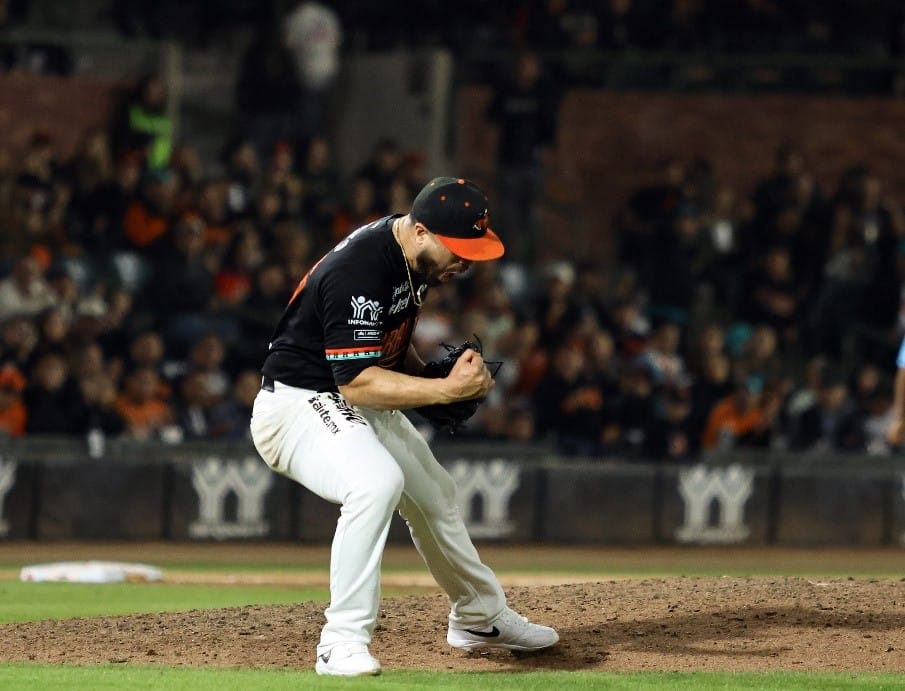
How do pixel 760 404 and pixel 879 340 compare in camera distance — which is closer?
pixel 760 404

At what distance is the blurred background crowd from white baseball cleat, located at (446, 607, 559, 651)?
6.70 metres

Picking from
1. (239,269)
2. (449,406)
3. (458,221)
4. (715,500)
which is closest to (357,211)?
(239,269)

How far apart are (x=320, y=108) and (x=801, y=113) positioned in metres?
→ 6.04

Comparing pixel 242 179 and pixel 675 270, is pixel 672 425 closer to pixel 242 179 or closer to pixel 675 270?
pixel 675 270

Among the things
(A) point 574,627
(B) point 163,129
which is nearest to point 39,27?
(B) point 163,129

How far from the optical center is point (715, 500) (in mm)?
15922

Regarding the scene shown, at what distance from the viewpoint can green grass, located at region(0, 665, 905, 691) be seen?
6.39 meters

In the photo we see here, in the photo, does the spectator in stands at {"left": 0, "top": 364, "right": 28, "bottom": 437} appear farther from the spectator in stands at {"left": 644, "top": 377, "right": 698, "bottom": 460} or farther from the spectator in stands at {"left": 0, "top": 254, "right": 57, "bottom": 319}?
the spectator in stands at {"left": 644, "top": 377, "right": 698, "bottom": 460}

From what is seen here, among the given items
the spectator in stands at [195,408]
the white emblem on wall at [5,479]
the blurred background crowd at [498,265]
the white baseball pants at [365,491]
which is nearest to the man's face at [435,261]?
the white baseball pants at [365,491]

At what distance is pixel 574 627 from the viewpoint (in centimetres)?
800

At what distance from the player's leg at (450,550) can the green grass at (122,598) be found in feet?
9.49

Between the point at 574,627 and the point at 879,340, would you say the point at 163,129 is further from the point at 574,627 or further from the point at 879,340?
the point at 574,627

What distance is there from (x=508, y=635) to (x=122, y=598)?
4277 mm

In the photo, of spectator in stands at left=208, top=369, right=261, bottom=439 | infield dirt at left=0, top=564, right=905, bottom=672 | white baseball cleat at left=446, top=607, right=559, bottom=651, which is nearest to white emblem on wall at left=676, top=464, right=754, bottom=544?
spectator in stands at left=208, top=369, right=261, bottom=439
